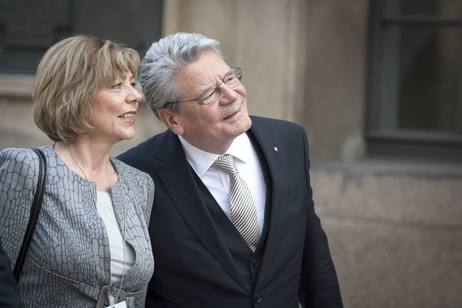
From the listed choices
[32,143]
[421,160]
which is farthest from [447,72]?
[32,143]

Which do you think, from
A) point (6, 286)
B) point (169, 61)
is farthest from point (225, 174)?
point (6, 286)

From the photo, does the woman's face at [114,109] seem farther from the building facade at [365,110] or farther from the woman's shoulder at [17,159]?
the building facade at [365,110]

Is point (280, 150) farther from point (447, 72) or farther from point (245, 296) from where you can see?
point (447, 72)

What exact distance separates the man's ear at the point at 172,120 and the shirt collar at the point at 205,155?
60 millimetres

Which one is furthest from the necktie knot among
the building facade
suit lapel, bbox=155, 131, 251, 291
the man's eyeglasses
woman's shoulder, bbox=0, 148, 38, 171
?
the building facade

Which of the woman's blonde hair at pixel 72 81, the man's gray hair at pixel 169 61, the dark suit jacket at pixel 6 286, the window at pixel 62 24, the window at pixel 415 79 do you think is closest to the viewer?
the dark suit jacket at pixel 6 286

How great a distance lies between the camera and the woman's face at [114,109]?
379cm

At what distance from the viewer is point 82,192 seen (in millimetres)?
3678

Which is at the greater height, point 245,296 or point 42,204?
point 42,204

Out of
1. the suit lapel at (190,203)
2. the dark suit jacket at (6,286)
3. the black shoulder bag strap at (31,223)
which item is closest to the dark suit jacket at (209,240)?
the suit lapel at (190,203)

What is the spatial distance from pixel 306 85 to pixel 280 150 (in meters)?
2.55

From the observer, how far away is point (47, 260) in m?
3.54

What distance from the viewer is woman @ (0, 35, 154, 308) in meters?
3.57

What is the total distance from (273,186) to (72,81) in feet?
2.81
